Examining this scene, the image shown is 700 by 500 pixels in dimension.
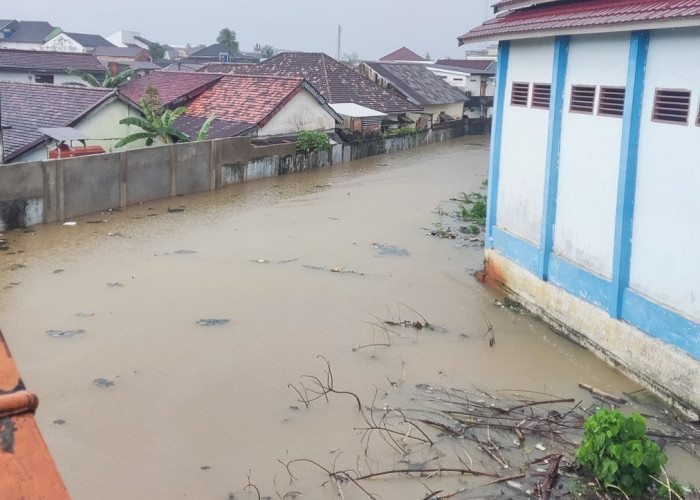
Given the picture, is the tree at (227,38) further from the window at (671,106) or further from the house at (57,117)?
the window at (671,106)

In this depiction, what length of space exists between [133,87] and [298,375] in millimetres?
25375

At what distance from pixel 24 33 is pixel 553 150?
66.0m

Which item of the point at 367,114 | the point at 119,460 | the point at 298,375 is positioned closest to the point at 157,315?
the point at 298,375

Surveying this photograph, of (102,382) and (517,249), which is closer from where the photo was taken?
(102,382)

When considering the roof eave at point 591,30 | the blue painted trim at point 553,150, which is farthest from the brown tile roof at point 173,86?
the blue painted trim at point 553,150

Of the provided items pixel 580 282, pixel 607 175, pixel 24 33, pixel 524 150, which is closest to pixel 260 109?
pixel 524 150

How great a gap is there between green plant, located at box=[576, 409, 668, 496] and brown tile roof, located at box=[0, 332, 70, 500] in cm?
508

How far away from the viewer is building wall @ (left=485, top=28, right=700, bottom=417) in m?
8.23

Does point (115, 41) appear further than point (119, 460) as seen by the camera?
Yes

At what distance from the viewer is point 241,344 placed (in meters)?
10.2

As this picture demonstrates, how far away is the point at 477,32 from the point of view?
12.6m

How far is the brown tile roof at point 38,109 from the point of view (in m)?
18.2

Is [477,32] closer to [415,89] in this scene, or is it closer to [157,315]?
[157,315]

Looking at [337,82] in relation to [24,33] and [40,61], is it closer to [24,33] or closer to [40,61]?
[40,61]
